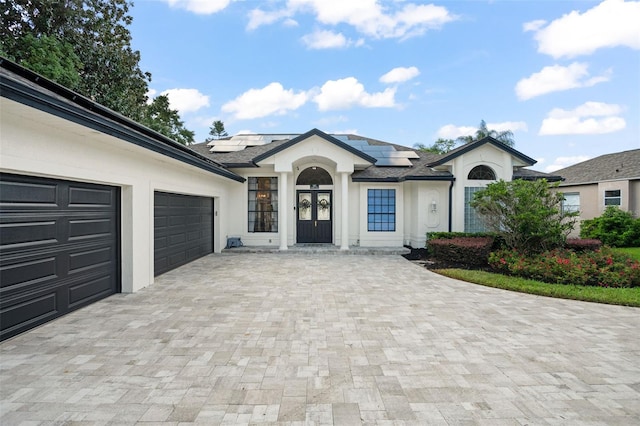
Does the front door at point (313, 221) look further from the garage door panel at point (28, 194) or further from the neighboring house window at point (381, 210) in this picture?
the garage door panel at point (28, 194)

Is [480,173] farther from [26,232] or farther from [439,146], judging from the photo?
[439,146]

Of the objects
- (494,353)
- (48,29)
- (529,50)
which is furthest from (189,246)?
(529,50)

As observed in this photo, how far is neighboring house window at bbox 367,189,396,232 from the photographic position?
12750mm

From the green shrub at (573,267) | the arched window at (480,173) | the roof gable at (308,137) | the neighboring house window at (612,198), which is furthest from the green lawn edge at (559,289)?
the neighboring house window at (612,198)

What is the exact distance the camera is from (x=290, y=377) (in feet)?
10.3

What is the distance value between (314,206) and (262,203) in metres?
2.20

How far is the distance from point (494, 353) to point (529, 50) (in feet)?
50.8

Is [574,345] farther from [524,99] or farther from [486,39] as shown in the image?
[524,99]

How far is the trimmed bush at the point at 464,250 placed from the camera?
9102 mm

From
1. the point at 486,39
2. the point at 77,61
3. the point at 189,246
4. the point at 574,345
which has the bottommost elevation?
the point at 574,345

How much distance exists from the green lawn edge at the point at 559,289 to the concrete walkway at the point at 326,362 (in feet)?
1.30

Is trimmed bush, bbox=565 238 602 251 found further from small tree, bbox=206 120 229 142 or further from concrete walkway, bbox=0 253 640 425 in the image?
small tree, bbox=206 120 229 142

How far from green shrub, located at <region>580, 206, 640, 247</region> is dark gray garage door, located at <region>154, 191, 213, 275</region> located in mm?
17483

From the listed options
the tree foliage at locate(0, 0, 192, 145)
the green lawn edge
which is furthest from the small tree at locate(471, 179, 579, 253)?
the tree foliage at locate(0, 0, 192, 145)
